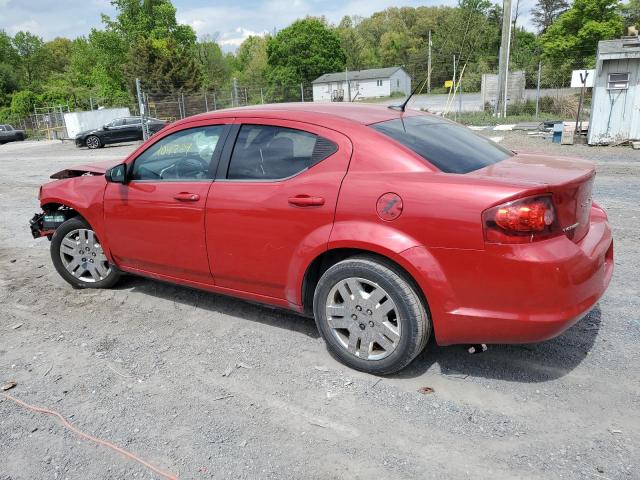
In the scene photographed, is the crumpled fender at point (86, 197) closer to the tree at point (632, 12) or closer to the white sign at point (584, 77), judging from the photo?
the white sign at point (584, 77)

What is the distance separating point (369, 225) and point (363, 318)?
589 mm

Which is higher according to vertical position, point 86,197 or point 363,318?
point 86,197

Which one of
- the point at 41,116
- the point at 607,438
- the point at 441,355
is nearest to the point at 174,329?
the point at 441,355

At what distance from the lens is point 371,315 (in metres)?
3.17

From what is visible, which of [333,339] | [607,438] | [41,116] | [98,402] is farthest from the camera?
[41,116]

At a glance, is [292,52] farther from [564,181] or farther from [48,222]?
[564,181]

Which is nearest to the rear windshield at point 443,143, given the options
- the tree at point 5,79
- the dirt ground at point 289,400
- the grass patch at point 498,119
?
the dirt ground at point 289,400

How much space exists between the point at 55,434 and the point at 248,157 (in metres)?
2.08

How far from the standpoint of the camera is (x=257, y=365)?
3523 millimetres

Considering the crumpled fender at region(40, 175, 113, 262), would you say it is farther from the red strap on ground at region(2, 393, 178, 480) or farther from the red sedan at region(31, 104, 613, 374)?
the red strap on ground at region(2, 393, 178, 480)

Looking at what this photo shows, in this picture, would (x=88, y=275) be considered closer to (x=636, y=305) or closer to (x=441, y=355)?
(x=441, y=355)

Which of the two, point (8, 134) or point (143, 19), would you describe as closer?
point (8, 134)

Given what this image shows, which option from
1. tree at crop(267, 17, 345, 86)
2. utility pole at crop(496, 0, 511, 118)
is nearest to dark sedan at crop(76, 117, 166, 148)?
utility pole at crop(496, 0, 511, 118)

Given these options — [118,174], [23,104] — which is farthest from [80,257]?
[23,104]
